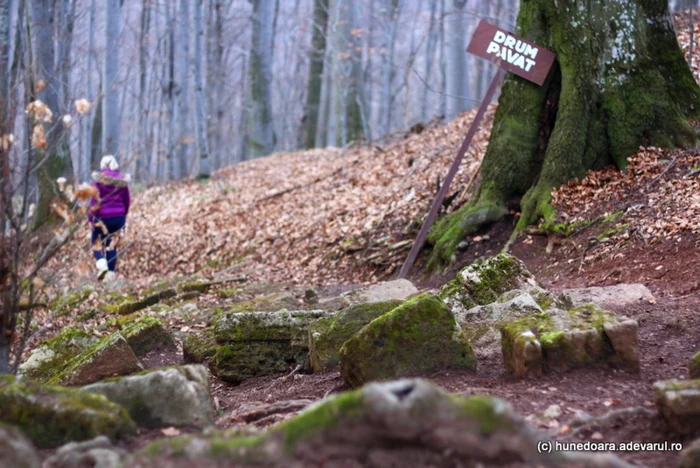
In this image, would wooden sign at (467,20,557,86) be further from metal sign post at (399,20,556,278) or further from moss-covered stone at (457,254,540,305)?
moss-covered stone at (457,254,540,305)

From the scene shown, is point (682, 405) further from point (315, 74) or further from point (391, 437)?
point (315, 74)

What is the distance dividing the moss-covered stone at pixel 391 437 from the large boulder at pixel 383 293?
4244mm

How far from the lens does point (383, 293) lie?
6500 millimetres

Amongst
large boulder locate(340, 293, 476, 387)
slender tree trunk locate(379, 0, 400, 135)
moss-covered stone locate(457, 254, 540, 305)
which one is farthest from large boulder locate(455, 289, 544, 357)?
slender tree trunk locate(379, 0, 400, 135)

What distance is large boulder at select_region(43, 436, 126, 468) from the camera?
2.35 m

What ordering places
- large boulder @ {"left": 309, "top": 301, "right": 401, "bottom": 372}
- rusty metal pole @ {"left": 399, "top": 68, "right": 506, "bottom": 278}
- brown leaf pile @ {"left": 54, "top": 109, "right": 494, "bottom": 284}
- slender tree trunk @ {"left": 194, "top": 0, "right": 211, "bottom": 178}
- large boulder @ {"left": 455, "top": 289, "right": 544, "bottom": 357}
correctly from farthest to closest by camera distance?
slender tree trunk @ {"left": 194, "top": 0, "right": 211, "bottom": 178} → brown leaf pile @ {"left": 54, "top": 109, "right": 494, "bottom": 284} → rusty metal pole @ {"left": 399, "top": 68, "right": 506, "bottom": 278} → large boulder @ {"left": 309, "top": 301, "right": 401, "bottom": 372} → large boulder @ {"left": 455, "top": 289, "right": 544, "bottom": 357}

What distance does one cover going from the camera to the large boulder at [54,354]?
17.1 ft

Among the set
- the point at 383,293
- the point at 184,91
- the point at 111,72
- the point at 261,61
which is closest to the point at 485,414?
the point at 383,293

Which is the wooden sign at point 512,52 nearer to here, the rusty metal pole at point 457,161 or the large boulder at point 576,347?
the rusty metal pole at point 457,161

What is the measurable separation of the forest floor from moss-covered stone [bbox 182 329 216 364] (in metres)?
0.21

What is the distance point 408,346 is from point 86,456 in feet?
6.66

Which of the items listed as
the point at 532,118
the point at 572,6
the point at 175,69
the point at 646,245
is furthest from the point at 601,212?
the point at 175,69

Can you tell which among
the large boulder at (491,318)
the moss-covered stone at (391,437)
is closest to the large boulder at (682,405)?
the moss-covered stone at (391,437)

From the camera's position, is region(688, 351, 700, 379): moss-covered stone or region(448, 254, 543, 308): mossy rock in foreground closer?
region(688, 351, 700, 379): moss-covered stone
